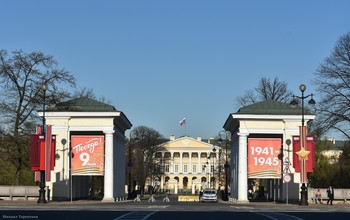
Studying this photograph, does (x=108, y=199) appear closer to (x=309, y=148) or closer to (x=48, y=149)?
(x=48, y=149)

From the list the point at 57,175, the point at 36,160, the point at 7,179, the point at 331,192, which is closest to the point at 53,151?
the point at 36,160

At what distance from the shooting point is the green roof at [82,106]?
206 ft

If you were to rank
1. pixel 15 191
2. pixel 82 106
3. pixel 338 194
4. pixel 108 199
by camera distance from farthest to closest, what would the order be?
pixel 82 106
pixel 108 199
pixel 338 194
pixel 15 191

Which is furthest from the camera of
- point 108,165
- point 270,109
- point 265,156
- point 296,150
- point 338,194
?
point 270,109

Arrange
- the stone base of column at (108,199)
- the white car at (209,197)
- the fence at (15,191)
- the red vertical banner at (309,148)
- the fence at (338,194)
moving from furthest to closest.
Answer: the white car at (209,197) → the stone base of column at (108,199) → the fence at (338,194) → the fence at (15,191) → the red vertical banner at (309,148)

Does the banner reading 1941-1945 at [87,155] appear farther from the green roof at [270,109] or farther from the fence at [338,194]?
the fence at [338,194]

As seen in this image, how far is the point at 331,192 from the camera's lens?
56.8 m

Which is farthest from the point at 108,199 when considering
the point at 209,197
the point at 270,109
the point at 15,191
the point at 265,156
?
the point at 270,109

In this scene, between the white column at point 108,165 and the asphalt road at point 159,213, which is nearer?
the asphalt road at point 159,213

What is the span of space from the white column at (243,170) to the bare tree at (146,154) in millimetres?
65780

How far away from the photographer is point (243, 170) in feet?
211

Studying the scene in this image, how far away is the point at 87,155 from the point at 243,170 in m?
14.8

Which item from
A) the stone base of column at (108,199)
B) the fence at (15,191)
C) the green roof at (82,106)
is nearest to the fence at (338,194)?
the stone base of column at (108,199)

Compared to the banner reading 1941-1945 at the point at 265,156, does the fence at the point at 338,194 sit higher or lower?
lower
